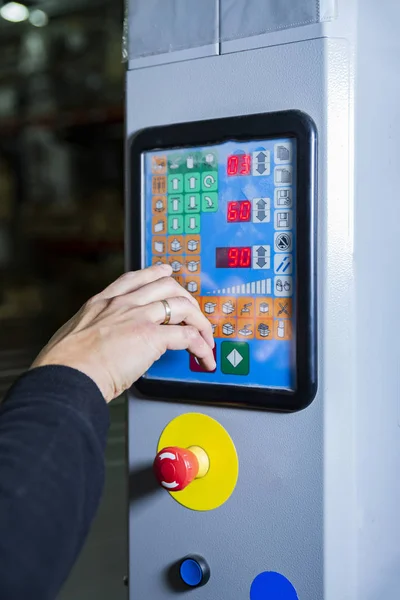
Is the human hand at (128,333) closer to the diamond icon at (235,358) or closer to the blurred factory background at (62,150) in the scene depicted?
the diamond icon at (235,358)

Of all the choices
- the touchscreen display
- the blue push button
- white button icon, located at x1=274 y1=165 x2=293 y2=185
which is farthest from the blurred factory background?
white button icon, located at x1=274 y1=165 x2=293 y2=185

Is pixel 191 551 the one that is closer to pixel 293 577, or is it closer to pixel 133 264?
pixel 293 577

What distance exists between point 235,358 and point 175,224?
0.18 metres

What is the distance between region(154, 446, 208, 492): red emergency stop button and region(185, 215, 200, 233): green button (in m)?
0.26

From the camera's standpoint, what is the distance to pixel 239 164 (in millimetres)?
870

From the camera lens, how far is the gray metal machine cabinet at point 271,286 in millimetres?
823

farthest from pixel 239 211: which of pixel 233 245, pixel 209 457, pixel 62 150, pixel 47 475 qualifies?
pixel 62 150

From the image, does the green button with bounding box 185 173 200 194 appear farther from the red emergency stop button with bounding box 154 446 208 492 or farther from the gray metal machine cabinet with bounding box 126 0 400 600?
the red emergency stop button with bounding box 154 446 208 492

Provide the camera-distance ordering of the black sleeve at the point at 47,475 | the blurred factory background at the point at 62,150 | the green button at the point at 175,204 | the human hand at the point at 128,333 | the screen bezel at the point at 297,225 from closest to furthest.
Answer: the black sleeve at the point at 47,475, the human hand at the point at 128,333, the screen bezel at the point at 297,225, the green button at the point at 175,204, the blurred factory background at the point at 62,150

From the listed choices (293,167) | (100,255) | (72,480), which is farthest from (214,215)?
(100,255)

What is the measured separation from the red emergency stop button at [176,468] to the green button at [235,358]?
0.11 meters

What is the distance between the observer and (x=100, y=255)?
5148 mm

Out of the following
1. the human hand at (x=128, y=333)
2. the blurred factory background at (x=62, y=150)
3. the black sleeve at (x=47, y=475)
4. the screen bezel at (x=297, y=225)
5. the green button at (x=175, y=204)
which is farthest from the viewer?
the blurred factory background at (x=62, y=150)

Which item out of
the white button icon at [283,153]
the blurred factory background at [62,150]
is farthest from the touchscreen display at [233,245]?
the blurred factory background at [62,150]
